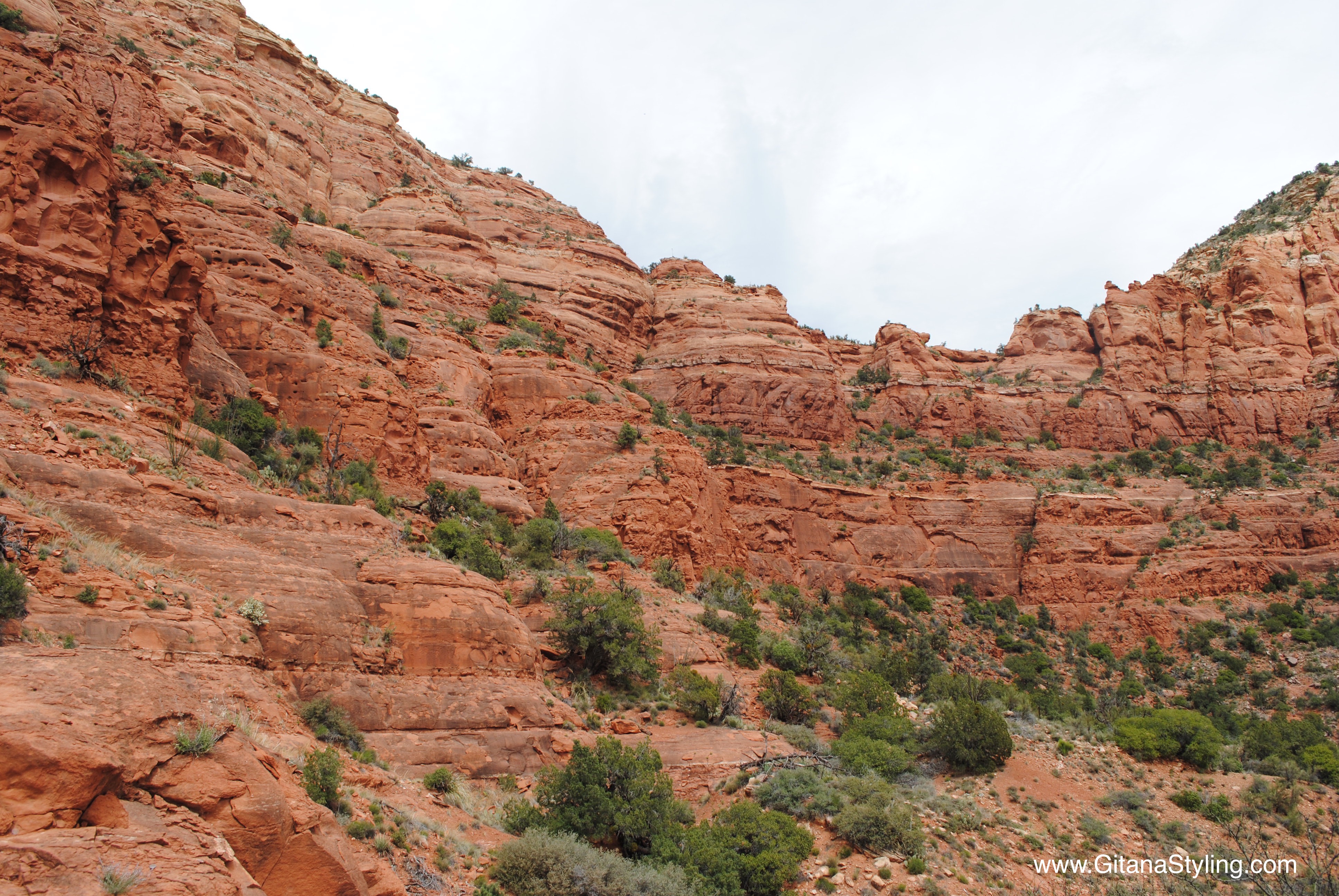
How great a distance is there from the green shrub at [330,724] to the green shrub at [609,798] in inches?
145

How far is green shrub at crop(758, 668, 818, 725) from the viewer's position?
23953mm

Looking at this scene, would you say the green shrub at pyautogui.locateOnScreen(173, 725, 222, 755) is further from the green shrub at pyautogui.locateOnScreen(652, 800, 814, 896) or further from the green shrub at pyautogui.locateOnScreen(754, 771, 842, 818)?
the green shrub at pyautogui.locateOnScreen(754, 771, 842, 818)

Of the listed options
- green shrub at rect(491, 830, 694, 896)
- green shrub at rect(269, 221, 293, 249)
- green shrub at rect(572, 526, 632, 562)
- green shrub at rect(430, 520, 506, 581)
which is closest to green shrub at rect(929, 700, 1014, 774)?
green shrub at rect(491, 830, 694, 896)

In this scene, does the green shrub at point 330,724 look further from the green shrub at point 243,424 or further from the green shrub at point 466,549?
the green shrub at point 243,424

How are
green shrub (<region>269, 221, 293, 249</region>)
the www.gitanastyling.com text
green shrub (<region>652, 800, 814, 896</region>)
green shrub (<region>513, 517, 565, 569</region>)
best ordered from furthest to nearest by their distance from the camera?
green shrub (<region>269, 221, 293, 249</region>) < green shrub (<region>513, 517, 565, 569</region>) < the www.gitanastyling.com text < green shrub (<region>652, 800, 814, 896</region>)

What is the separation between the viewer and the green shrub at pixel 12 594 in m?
8.89

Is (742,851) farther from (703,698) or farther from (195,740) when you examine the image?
(195,740)

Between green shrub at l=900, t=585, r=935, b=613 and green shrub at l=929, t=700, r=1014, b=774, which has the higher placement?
green shrub at l=900, t=585, r=935, b=613

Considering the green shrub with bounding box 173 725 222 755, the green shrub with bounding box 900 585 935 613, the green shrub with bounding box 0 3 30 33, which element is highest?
the green shrub with bounding box 0 3 30 33

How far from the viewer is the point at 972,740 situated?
21.1 metres

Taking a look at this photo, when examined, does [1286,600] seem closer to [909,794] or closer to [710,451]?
[710,451]

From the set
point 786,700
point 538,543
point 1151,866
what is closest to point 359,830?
point 1151,866

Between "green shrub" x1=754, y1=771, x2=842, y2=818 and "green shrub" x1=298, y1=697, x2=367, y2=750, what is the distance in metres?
9.19

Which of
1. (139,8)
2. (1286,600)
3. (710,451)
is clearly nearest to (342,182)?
(139,8)
